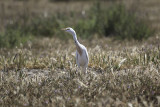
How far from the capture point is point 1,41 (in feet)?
26.6

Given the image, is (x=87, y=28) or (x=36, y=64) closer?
(x=36, y=64)

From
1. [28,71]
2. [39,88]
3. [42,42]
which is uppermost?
[39,88]

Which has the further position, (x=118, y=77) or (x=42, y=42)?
(x=42, y=42)

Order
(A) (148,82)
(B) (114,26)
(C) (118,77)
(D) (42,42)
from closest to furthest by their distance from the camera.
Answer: (A) (148,82) < (C) (118,77) < (D) (42,42) < (B) (114,26)

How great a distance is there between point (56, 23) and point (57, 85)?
6.02m

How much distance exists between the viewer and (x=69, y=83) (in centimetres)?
399

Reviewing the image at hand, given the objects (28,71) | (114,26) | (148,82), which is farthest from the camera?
(114,26)

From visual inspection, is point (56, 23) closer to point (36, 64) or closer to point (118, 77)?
point (36, 64)

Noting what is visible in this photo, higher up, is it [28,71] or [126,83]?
[126,83]


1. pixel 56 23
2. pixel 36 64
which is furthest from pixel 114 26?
pixel 36 64

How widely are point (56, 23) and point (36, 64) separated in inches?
178

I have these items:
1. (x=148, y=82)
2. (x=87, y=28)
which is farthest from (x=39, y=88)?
(x=87, y=28)

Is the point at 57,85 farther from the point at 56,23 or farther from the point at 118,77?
the point at 56,23

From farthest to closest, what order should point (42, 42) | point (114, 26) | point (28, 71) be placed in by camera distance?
point (114, 26)
point (42, 42)
point (28, 71)
